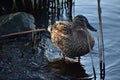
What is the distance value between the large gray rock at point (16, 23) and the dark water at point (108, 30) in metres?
1.23

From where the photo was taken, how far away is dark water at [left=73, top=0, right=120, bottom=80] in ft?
20.3

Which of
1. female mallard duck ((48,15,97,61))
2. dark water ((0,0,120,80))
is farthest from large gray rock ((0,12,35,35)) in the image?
dark water ((0,0,120,80))

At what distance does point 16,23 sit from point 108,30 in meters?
1.78

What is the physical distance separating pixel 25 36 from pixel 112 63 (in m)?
1.88

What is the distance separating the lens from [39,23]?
8.10 meters

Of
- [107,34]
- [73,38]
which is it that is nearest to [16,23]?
[73,38]

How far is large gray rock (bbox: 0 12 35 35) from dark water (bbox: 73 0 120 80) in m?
1.23

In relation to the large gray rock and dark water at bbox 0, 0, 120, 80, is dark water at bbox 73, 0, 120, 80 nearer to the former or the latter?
dark water at bbox 0, 0, 120, 80

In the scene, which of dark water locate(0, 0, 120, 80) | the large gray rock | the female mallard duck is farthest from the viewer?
the large gray rock

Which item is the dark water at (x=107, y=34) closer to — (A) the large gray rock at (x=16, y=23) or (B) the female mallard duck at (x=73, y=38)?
(B) the female mallard duck at (x=73, y=38)

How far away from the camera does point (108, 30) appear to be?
25.3 ft

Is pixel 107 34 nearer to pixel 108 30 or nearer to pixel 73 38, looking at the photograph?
pixel 108 30

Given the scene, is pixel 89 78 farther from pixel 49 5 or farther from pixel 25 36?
pixel 49 5

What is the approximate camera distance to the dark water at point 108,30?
20.3 ft
